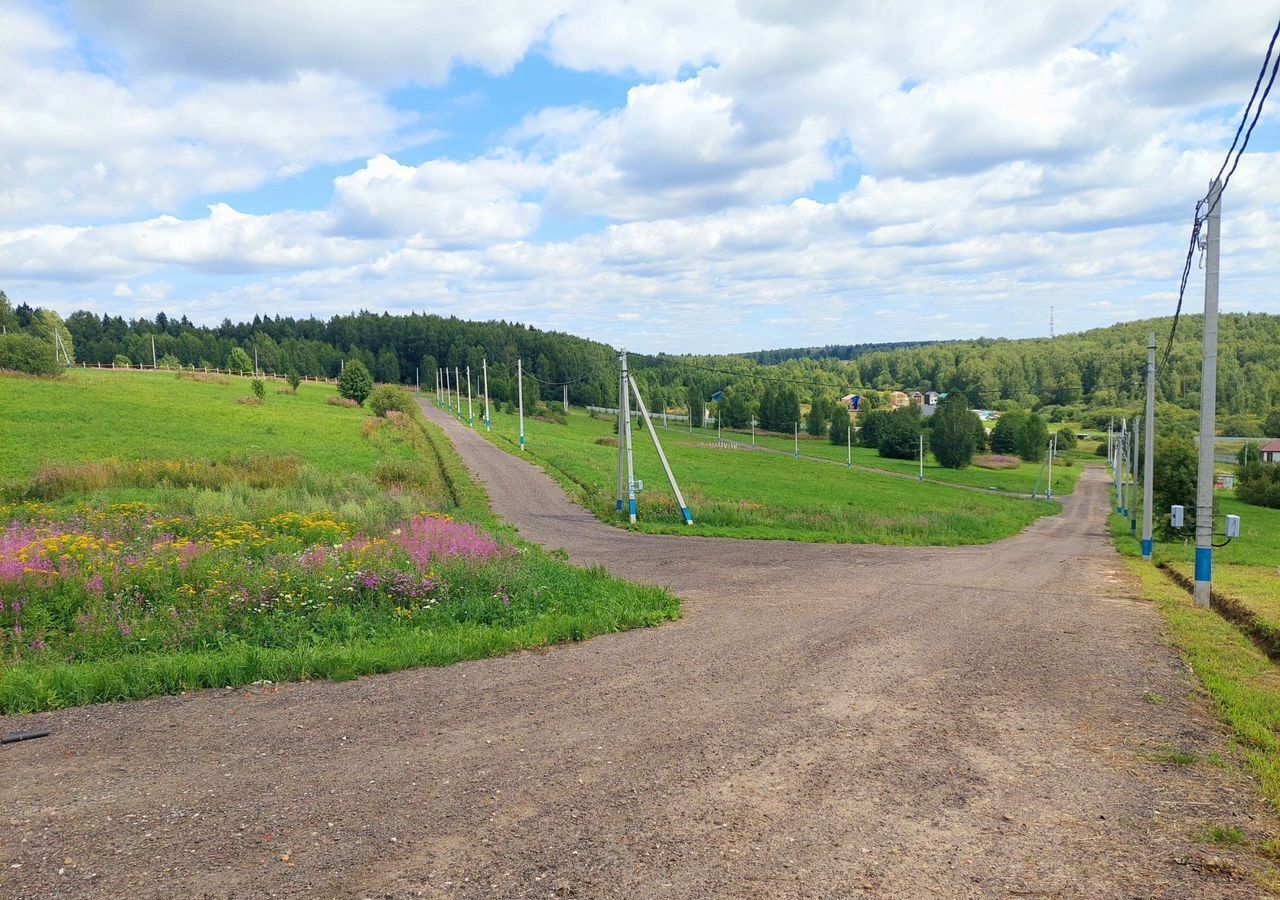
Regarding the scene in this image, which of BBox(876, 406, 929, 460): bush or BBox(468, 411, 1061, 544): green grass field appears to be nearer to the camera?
BBox(468, 411, 1061, 544): green grass field

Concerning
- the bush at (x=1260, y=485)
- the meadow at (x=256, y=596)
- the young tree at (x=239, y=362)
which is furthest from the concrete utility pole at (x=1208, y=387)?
the young tree at (x=239, y=362)

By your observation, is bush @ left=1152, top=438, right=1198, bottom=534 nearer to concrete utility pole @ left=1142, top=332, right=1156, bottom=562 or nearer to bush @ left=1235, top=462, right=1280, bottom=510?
bush @ left=1235, top=462, right=1280, bottom=510

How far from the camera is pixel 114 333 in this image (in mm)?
150250

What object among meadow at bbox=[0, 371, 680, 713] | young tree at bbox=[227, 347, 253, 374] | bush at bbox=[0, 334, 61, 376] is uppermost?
young tree at bbox=[227, 347, 253, 374]

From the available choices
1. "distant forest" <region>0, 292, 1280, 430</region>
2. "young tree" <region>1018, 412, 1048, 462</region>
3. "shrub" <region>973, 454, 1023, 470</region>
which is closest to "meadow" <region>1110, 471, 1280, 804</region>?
"distant forest" <region>0, 292, 1280, 430</region>

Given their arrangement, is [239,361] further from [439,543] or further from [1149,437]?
[439,543]

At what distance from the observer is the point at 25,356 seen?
61.0 metres

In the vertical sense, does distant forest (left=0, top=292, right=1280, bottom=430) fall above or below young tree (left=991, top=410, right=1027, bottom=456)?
above

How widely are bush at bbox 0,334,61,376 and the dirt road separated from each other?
Answer: 223 ft

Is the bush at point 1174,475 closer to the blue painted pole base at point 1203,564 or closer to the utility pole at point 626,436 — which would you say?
the utility pole at point 626,436

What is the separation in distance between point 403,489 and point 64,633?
18.3 m

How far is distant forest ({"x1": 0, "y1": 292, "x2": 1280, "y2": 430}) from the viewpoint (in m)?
48.0

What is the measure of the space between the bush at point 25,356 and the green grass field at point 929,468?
61129 mm

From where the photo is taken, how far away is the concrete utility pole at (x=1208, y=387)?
44.9 feet
